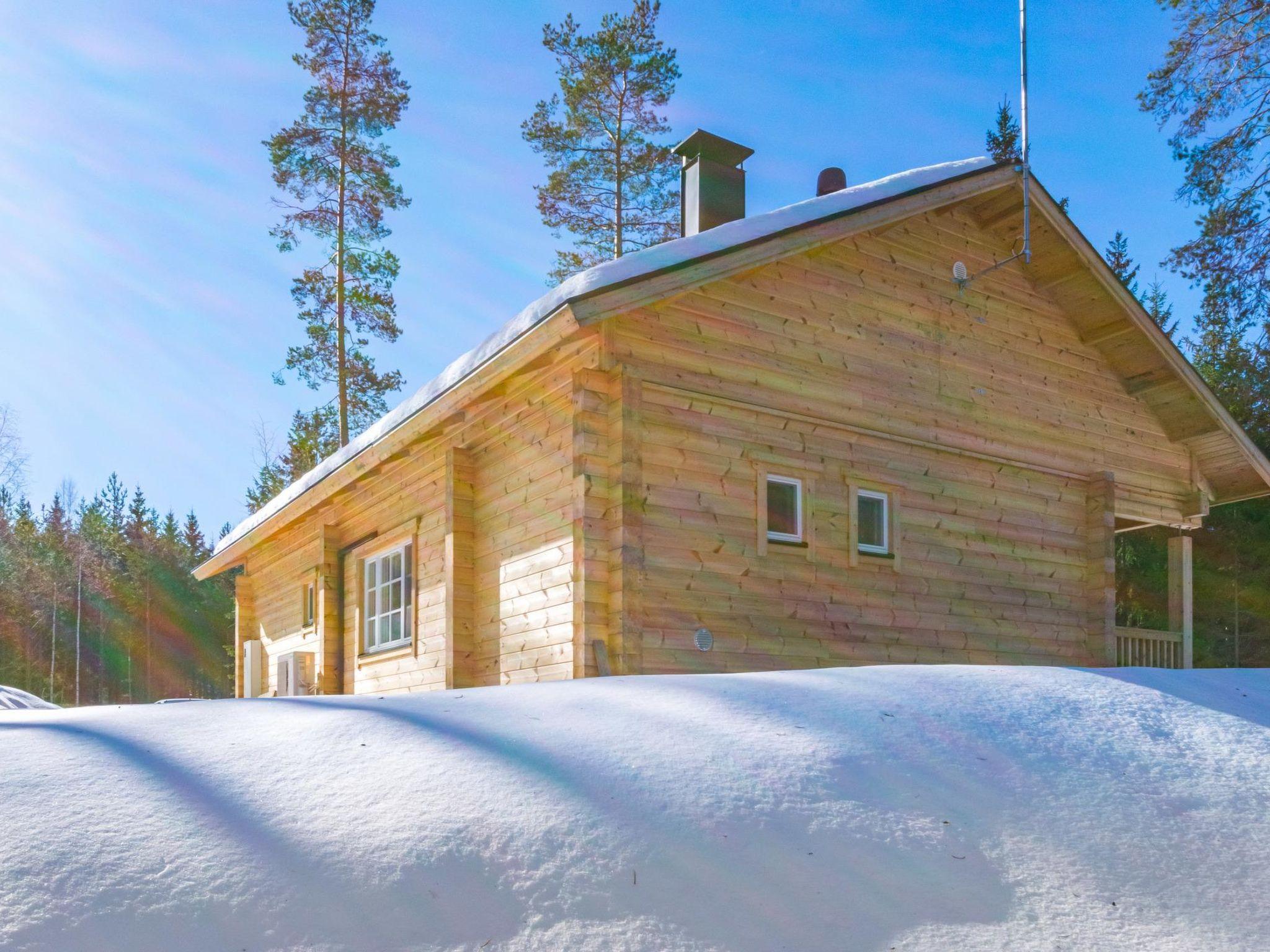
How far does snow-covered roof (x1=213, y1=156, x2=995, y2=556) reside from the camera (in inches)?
300

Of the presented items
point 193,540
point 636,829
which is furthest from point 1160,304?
point 193,540

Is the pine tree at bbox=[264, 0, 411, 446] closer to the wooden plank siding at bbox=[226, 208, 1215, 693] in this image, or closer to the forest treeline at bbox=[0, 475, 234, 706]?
the wooden plank siding at bbox=[226, 208, 1215, 693]

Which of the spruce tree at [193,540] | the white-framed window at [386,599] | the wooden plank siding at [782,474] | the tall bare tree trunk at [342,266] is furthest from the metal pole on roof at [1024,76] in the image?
the spruce tree at [193,540]

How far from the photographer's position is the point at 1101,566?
11.4m

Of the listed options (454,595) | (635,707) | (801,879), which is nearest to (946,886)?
(801,879)

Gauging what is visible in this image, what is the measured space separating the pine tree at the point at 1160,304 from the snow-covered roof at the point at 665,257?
22.0 m

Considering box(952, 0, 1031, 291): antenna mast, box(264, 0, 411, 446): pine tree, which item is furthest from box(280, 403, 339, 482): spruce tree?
box(952, 0, 1031, 291): antenna mast

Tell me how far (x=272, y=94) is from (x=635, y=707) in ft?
73.8

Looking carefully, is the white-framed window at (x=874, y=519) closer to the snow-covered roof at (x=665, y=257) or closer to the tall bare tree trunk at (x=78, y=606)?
the snow-covered roof at (x=665, y=257)

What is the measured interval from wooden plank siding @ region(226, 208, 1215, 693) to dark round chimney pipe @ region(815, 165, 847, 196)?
1.62 metres

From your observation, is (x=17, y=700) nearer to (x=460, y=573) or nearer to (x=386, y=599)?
(x=386, y=599)

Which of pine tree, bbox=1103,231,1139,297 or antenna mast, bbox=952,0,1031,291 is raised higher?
pine tree, bbox=1103,231,1139,297

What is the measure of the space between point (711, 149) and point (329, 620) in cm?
A: 749

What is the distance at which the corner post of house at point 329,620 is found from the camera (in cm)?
1288
